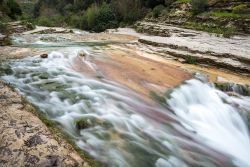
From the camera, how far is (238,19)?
23.8m

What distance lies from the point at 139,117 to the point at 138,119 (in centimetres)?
14

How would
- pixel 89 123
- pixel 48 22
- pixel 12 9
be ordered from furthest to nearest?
pixel 48 22
pixel 12 9
pixel 89 123

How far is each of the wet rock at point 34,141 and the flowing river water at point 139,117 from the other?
1143 mm

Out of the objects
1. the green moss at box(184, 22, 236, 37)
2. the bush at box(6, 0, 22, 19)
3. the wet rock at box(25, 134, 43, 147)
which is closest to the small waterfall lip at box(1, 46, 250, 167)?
the wet rock at box(25, 134, 43, 147)

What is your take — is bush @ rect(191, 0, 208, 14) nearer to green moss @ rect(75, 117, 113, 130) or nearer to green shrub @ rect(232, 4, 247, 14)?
green shrub @ rect(232, 4, 247, 14)

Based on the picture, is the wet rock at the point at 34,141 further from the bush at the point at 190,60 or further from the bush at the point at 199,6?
the bush at the point at 199,6

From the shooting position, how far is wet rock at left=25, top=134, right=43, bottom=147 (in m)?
5.38

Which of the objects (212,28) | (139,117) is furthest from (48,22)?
(139,117)

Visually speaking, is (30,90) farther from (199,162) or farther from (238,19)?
(238,19)

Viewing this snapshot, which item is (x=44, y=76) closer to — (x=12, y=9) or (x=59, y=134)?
(x=59, y=134)

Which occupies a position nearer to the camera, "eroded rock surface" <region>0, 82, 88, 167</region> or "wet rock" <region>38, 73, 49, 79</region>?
"eroded rock surface" <region>0, 82, 88, 167</region>

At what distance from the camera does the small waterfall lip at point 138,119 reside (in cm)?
683

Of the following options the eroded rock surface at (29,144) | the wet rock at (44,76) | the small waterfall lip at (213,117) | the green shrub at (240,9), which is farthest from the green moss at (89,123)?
the green shrub at (240,9)

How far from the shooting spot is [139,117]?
830 centimetres
